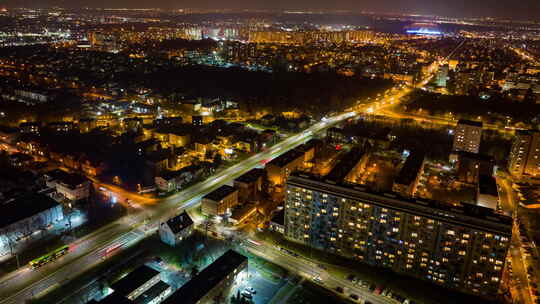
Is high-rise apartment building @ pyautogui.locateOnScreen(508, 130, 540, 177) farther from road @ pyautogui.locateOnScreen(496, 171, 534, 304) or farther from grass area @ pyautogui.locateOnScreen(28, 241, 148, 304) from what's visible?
grass area @ pyautogui.locateOnScreen(28, 241, 148, 304)

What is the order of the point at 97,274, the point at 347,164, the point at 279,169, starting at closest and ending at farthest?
the point at 97,274, the point at 279,169, the point at 347,164

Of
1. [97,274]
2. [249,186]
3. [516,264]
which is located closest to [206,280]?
[97,274]

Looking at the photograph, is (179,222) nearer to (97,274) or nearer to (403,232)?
(97,274)

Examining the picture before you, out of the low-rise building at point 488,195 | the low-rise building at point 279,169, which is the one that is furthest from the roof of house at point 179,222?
the low-rise building at point 488,195

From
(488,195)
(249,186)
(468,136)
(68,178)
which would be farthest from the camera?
(468,136)

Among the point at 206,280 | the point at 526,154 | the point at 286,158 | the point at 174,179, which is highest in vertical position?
the point at 526,154

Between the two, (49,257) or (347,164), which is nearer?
(49,257)

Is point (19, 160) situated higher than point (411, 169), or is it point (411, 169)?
point (411, 169)

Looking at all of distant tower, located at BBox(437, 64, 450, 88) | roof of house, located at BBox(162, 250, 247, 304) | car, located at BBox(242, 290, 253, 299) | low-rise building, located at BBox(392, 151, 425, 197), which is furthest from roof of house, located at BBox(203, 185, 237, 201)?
distant tower, located at BBox(437, 64, 450, 88)
